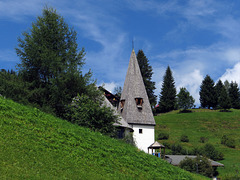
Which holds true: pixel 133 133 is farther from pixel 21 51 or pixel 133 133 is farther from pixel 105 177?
pixel 105 177

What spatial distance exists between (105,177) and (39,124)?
6145 millimetres

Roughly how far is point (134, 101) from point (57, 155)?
24.0 metres

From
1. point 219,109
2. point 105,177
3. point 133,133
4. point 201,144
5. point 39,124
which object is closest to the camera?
point 105,177

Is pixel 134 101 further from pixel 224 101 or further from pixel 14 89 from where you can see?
pixel 224 101

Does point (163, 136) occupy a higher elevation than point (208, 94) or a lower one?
lower

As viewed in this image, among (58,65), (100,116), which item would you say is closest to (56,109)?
(58,65)

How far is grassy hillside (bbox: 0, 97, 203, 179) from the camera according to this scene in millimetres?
12094

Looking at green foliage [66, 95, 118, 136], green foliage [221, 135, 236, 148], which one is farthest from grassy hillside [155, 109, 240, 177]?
green foliage [66, 95, 118, 136]

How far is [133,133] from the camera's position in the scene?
35.4 meters

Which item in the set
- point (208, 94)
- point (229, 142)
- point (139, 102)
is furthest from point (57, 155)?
point (208, 94)

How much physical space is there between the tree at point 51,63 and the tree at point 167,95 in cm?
7454

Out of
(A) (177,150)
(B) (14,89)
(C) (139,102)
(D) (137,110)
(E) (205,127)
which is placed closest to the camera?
(B) (14,89)

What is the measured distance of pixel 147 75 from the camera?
63.3 m

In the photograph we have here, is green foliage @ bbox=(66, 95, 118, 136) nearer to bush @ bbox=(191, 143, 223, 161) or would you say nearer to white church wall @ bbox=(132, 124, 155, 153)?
white church wall @ bbox=(132, 124, 155, 153)
